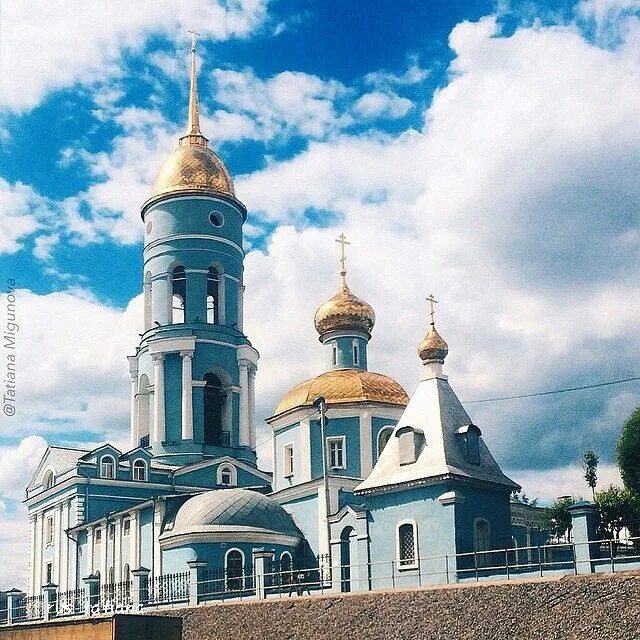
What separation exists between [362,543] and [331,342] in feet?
38.4

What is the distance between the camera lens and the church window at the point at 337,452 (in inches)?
1267

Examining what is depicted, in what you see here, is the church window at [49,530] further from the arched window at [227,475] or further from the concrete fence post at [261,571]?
the concrete fence post at [261,571]

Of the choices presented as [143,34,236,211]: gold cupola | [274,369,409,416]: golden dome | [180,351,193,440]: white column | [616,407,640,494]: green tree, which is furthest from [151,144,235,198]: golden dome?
[616,407,640,494]: green tree

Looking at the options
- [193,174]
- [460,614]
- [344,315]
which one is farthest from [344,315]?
[460,614]

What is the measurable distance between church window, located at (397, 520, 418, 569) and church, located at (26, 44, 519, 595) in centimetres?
4

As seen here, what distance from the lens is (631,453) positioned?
31.4m

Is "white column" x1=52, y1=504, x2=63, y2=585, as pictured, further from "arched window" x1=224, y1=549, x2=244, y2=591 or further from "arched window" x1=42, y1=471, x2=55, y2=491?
"arched window" x1=224, y1=549, x2=244, y2=591

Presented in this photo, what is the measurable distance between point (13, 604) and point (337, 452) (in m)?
10.9

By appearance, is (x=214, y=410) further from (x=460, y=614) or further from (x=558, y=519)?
(x=460, y=614)

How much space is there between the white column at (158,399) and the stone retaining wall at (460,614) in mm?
14929

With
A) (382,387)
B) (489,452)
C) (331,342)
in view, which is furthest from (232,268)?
(489,452)

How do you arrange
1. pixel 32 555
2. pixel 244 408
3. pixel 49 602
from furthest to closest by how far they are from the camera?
pixel 32 555, pixel 244 408, pixel 49 602

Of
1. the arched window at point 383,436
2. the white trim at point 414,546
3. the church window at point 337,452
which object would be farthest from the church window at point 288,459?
the white trim at point 414,546

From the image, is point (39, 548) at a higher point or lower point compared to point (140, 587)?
higher
